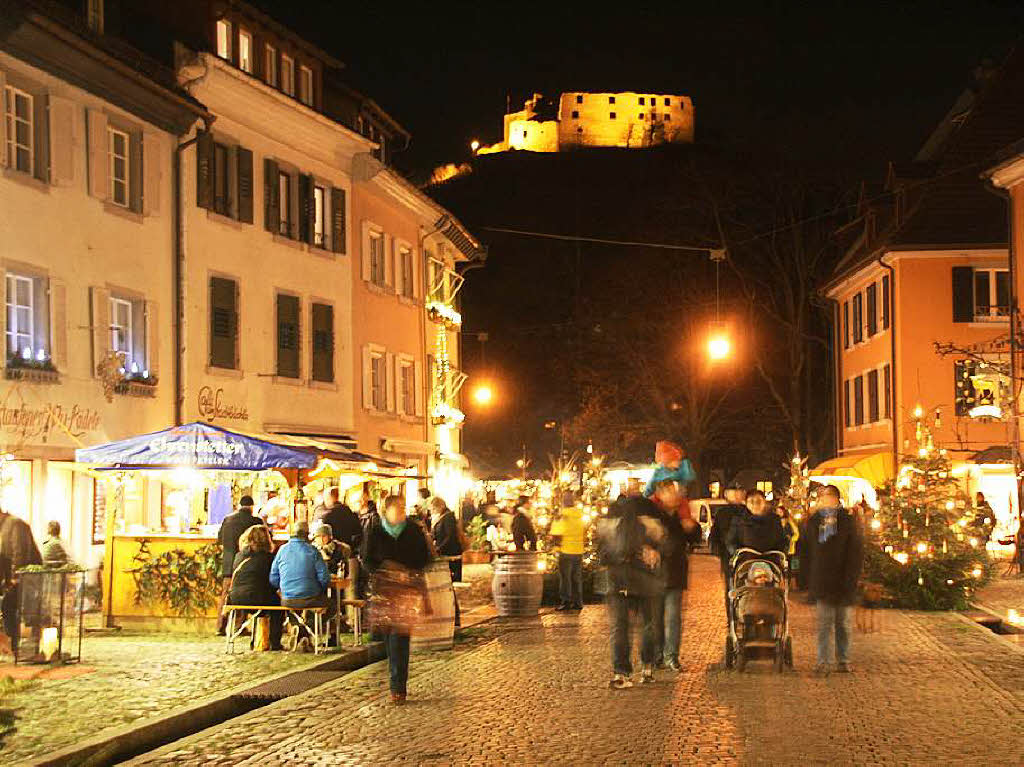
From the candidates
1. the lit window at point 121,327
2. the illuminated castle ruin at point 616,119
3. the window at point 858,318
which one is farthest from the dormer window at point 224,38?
the illuminated castle ruin at point 616,119

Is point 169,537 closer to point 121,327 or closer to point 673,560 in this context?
point 121,327

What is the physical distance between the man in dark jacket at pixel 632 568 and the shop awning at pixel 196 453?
6.93 meters

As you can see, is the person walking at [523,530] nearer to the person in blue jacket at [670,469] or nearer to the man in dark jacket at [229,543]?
the man in dark jacket at [229,543]

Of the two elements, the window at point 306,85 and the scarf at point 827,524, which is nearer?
the scarf at point 827,524

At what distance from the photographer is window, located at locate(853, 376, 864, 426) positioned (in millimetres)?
50969

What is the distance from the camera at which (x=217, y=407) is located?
29562 millimetres

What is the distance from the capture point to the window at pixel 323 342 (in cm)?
3416

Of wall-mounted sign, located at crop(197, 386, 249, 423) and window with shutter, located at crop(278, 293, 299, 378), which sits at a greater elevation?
window with shutter, located at crop(278, 293, 299, 378)

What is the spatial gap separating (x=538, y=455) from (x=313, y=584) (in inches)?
2320

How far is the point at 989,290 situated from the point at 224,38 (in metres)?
24.1

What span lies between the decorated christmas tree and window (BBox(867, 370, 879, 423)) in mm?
24346

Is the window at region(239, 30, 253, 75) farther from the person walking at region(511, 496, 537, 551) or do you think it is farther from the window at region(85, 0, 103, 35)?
the person walking at region(511, 496, 537, 551)

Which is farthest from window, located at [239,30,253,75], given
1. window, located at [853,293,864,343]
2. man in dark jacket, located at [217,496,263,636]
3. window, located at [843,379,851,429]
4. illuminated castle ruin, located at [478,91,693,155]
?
illuminated castle ruin, located at [478,91,693,155]

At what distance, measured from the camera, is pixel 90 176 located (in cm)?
2508
